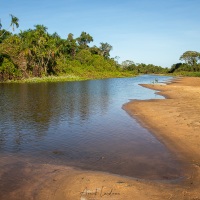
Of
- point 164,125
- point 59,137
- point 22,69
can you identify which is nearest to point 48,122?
point 59,137

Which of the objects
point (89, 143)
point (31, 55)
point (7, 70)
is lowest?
point (89, 143)

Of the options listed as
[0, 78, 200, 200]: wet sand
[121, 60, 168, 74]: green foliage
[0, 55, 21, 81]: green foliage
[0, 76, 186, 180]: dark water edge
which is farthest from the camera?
[121, 60, 168, 74]: green foliage

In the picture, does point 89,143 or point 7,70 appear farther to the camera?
point 7,70

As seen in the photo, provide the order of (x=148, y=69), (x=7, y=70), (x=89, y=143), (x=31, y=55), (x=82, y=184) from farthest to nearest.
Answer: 1. (x=148, y=69)
2. (x=31, y=55)
3. (x=7, y=70)
4. (x=89, y=143)
5. (x=82, y=184)

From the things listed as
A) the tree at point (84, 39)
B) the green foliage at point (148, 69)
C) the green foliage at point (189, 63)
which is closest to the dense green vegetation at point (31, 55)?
the tree at point (84, 39)

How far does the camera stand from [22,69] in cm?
6525

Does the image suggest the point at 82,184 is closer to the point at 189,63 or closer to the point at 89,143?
the point at 89,143

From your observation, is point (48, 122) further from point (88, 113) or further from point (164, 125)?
point (164, 125)

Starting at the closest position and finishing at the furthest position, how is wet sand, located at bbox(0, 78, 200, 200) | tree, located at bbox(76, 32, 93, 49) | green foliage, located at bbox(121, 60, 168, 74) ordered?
wet sand, located at bbox(0, 78, 200, 200) < tree, located at bbox(76, 32, 93, 49) < green foliage, located at bbox(121, 60, 168, 74)

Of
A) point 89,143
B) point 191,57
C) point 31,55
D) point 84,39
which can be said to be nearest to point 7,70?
point 31,55

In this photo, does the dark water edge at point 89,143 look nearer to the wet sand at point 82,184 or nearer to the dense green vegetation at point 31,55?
the wet sand at point 82,184

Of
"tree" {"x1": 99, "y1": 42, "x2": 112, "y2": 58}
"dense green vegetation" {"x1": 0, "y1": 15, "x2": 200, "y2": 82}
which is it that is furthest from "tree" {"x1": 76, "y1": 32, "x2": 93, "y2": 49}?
"dense green vegetation" {"x1": 0, "y1": 15, "x2": 200, "y2": 82}

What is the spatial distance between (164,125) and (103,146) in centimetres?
538

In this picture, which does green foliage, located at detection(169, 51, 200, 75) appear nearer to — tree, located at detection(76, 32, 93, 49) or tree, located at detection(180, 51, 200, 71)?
tree, located at detection(180, 51, 200, 71)
